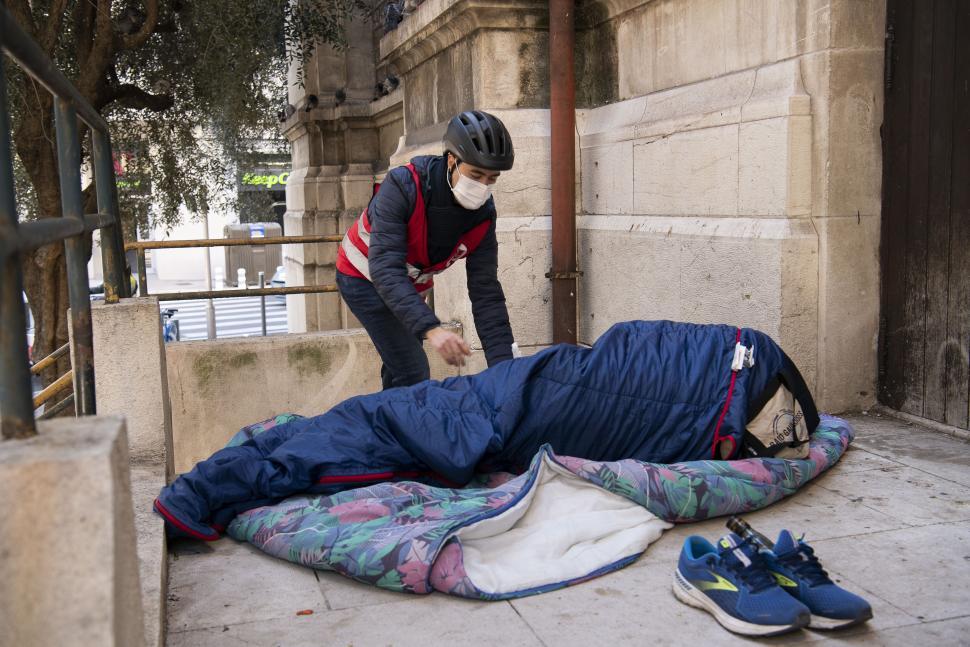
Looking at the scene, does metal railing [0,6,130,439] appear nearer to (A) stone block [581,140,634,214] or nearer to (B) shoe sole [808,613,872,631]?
(B) shoe sole [808,613,872,631]

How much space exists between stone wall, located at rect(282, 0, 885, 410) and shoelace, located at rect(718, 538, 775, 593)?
71.5 inches

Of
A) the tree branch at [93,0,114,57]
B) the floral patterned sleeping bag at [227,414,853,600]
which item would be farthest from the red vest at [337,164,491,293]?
the tree branch at [93,0,114,57]

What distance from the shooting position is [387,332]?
4.16 metres

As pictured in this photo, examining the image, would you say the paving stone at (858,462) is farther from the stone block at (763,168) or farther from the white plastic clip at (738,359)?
the stone block at (763,168)

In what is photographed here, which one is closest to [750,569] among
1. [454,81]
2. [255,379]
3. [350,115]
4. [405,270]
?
[405,270]

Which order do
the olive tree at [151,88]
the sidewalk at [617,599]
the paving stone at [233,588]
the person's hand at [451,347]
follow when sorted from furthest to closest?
the olive tree at [151,88] → the person's hand at [451,347] → the paving stone at [233,588] → the sidewalk at [617,599]

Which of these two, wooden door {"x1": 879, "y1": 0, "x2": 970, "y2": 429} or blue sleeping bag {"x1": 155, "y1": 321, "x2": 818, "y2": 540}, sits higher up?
A: wooden door {"x1": 879, "y1": 0, "x2": 970, "y2": 429}

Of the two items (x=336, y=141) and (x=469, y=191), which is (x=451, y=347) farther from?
(x=336, y=141)

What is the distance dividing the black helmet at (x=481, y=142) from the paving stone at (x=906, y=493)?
5.24 ft

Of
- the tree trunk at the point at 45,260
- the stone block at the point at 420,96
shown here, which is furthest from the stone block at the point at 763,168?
the tree trunk at the point at 45,260

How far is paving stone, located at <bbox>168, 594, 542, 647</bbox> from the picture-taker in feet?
7.47

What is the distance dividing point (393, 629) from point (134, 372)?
5.23 feet

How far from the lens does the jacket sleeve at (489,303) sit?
392 centimetres

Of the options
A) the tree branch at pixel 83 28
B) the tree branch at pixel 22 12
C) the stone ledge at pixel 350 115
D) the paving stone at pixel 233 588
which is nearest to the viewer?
the paving stone at pixel 233 588
